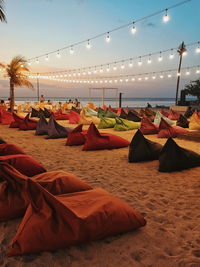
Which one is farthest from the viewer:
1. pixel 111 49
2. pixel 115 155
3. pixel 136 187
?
pixel 111 49

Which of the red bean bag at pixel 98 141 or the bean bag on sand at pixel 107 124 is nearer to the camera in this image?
the red bean bag at pixel 98 141

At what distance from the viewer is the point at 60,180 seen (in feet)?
8.11

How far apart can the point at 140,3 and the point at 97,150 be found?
8.68 meters

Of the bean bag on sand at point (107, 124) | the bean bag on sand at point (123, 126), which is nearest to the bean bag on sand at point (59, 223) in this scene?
the bean bag on sand at point (123, 126)

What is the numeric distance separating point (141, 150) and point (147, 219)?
214cm

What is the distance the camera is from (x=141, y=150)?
427cm

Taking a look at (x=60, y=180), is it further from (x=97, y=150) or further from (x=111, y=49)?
(x=111, y=49)

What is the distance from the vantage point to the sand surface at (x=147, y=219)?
164 cm

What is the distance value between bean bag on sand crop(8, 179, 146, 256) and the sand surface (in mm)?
68

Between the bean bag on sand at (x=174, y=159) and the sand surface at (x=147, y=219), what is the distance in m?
0.12

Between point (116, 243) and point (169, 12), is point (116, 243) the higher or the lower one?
the lower one

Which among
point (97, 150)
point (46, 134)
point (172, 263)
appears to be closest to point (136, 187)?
point (172, 263)

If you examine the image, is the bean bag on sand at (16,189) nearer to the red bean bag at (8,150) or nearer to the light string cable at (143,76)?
the red bean bag at (8,150)

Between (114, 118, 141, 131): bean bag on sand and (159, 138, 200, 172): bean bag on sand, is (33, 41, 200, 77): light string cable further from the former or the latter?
(159, 138, 200, 172): bean bag on sand
